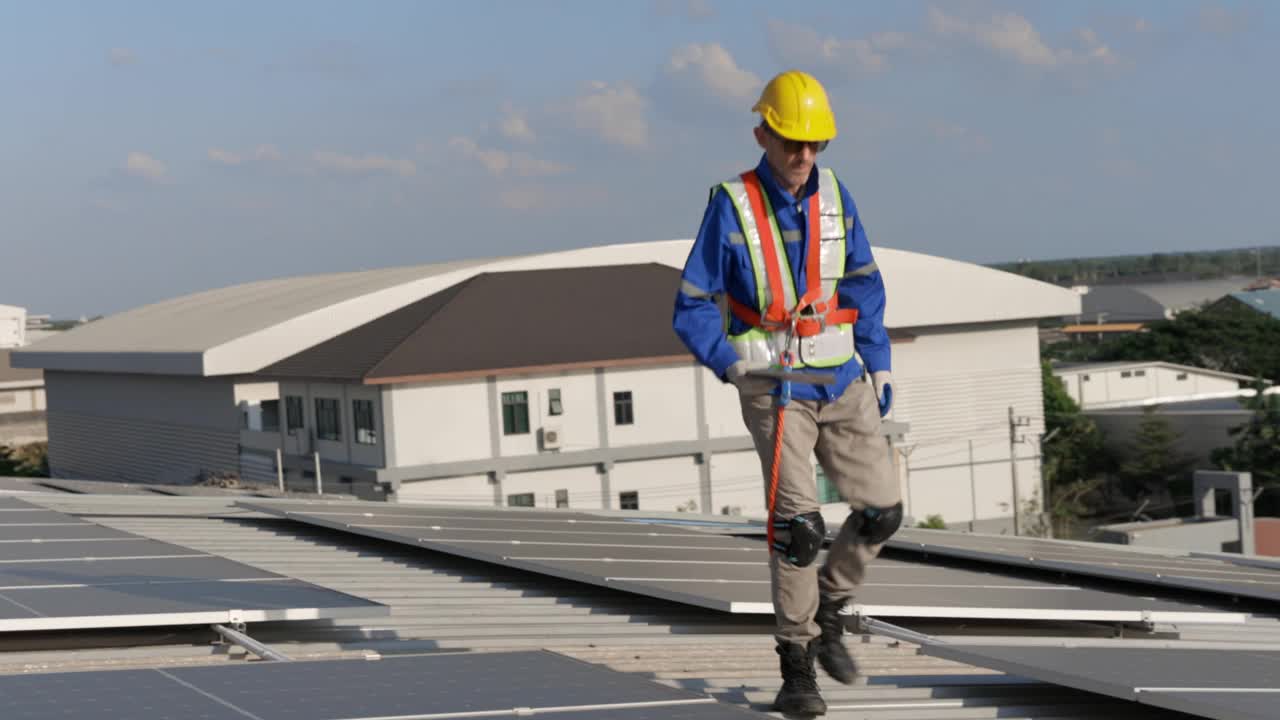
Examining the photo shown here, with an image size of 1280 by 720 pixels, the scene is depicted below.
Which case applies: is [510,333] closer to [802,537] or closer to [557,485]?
[557,485]

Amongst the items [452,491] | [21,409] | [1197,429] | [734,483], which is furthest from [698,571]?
[21,409]

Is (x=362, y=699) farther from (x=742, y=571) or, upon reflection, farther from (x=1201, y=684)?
(x=742, y=571)

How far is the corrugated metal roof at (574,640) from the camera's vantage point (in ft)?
18.6

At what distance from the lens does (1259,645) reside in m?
8.07

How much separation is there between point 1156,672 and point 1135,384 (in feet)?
249

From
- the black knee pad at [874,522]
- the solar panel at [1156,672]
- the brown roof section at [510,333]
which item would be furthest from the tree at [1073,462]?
the black knee pad at [874,522]

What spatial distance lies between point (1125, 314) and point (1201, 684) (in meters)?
170

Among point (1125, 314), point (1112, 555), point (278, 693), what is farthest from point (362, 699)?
point (1125, 314)

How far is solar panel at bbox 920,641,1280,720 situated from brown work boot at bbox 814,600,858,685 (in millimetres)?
337

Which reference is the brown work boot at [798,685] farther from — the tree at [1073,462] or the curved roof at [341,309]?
the tree at [1073,462]

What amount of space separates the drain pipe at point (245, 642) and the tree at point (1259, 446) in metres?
52.0

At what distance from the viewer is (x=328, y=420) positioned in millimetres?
48875

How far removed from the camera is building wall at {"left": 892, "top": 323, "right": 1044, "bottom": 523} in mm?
56938

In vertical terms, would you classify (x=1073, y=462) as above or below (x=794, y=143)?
below
